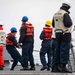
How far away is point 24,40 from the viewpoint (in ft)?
36.1

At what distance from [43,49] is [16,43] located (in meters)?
0.81

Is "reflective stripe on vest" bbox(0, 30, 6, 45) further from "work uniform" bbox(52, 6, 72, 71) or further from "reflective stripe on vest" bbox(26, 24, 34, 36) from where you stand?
"work uniform" bbox(52, 6, 72, 71)

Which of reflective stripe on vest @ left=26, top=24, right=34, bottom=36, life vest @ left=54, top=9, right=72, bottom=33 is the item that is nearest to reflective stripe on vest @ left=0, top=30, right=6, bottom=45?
reflective stripe on vest @ left=26, top=24, right=34, bottom=36

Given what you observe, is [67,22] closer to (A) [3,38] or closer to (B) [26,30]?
(B) [26,30]

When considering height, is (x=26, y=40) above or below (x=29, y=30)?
below

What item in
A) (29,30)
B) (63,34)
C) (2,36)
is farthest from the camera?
(2,36)

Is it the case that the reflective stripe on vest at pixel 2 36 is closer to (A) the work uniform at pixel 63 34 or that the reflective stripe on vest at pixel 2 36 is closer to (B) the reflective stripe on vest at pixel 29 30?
(B) the reflective stripe on vest at pixel 29 30

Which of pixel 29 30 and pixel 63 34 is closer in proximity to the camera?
pixel 63 34

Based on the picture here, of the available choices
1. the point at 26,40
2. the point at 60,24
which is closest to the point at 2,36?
the point at 26,40

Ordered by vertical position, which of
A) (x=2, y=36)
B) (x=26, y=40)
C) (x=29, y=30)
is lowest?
(x=26, y=40)

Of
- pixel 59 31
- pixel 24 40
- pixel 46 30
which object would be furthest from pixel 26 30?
pixel 59 31

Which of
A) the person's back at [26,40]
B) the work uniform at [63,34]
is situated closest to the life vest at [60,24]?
the work uniform at [63,34]

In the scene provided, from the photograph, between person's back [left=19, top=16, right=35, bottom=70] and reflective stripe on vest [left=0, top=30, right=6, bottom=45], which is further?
reflective stripe on vest [left=0, top=30, right=6, bottom=45]

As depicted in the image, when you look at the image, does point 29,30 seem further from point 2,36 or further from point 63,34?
point 63,34
